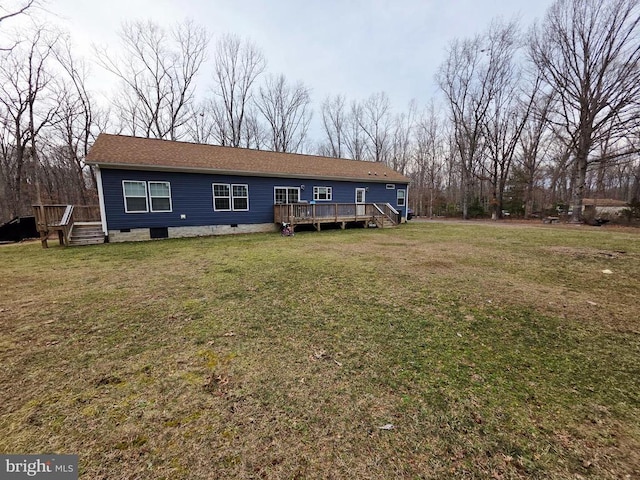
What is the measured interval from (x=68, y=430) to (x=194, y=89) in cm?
2525

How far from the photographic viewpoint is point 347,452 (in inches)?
64.4

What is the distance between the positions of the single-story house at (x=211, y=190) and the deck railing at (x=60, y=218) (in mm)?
1146

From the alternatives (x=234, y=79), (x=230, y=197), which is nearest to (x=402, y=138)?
(x=234, y=79)

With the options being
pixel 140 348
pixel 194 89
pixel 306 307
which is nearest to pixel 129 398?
pixel 140 348

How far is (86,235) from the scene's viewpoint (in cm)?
997

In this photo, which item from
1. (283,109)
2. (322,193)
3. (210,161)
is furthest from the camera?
(283,109)

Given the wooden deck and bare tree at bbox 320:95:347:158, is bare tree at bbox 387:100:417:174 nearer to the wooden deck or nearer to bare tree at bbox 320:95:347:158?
bare tree at bbox 320:95:347:158

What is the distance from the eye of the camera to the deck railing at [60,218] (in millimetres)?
9055

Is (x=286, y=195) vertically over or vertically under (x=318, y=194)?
under

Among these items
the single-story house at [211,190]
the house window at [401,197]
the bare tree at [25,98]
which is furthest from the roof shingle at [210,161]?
the bare tree at [25,98]

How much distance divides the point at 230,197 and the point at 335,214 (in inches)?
211

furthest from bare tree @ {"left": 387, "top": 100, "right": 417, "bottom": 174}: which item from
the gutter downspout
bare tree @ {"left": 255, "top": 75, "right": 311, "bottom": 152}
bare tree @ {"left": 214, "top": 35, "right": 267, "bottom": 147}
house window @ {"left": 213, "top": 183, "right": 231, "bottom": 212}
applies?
the gutter downspout

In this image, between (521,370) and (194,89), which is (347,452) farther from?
(194,89)

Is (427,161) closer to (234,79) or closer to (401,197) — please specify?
(401,197)
